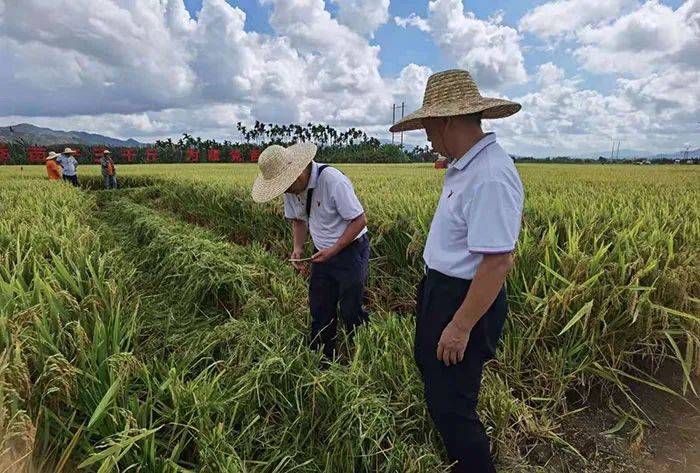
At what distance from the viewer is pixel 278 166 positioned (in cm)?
273

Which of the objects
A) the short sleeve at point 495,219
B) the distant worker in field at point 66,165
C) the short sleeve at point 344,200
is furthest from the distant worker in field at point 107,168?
the short sleeve at point 495,219

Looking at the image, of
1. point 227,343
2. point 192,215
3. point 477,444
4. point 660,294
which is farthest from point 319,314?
point 192,215

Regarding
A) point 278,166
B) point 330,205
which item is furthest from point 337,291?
point 278,166

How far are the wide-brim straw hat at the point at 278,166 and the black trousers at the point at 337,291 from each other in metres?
0.64

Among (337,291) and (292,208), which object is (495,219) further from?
(292,208)

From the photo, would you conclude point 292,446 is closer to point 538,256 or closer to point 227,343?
point 227,343

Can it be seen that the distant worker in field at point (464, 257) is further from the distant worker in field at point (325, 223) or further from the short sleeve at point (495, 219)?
the distant worker in field at point (325, 223)

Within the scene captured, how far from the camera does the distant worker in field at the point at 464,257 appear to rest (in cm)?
135

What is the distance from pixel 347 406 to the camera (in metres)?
2.02

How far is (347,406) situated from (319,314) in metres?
1.08

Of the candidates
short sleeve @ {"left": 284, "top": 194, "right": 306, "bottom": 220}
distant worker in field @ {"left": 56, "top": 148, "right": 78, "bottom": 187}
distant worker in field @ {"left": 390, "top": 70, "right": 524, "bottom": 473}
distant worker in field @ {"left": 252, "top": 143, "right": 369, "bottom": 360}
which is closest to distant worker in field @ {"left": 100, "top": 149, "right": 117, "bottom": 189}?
distant worker in field @ {"left": 56, "top": 148, "right": 78, "bottom": 187}

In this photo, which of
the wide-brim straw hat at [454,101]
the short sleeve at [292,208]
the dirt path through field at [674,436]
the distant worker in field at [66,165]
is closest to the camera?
the wide-brim straw hat at [454,101]

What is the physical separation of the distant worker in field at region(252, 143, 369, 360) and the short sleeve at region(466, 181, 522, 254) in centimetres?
143

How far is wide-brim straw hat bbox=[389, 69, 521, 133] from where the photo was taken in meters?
1.51
